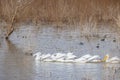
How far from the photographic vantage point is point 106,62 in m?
12.2

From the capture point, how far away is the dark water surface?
35.5 ft

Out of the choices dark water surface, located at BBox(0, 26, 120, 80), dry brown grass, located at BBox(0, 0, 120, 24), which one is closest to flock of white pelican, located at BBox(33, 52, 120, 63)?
dark water surface, located at BBox(0, 26, 120, 80)

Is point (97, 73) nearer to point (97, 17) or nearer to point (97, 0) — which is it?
point (97, 17)

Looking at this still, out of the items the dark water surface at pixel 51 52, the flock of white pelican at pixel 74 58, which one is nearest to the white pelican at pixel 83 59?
the flock of white pelican at pixel 74 58

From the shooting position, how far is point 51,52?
46.0ft

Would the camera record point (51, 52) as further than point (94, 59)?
Yes

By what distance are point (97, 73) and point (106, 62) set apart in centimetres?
129

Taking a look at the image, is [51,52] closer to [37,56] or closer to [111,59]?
[37,56]

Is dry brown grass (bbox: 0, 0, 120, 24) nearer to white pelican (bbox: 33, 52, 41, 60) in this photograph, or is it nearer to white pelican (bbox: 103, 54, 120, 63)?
white pelican (bbox: 33, 52, 41, 60)

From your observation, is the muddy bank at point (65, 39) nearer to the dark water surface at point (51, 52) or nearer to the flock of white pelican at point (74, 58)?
the dark water surface at point (51, 52)

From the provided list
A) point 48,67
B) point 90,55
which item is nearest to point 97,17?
point 90,55

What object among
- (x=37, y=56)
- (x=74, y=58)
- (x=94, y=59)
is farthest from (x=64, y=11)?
(x=94, y=59)

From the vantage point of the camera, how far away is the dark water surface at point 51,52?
35.5 ft

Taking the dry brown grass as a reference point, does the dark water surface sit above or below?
below
